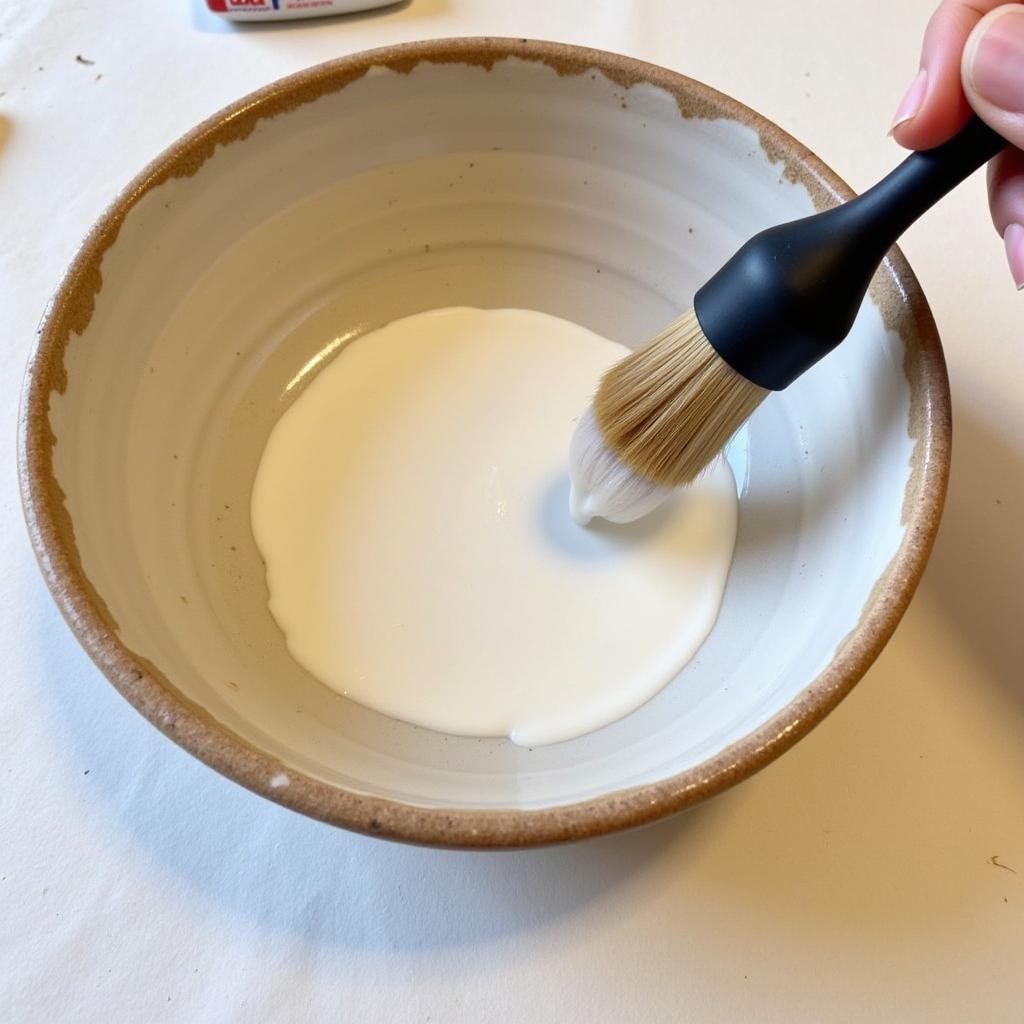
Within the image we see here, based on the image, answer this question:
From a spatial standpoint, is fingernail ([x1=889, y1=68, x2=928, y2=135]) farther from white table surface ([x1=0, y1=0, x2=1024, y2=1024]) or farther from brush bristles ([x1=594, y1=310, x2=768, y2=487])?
white table surface ([x1=0, y1=0, x2=1024, y2=1024])

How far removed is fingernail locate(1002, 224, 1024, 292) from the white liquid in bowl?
0.27 metres

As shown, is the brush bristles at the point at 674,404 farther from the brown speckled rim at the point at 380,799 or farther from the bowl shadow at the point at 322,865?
the bowl shadow at the point at 322,865

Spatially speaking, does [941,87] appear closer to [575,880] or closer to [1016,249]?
[1016,249]

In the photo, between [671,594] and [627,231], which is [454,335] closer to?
[627,231]

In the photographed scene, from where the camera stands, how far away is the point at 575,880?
0.62 metres

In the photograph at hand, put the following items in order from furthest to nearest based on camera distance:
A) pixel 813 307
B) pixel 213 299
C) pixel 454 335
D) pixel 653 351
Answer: pixel 454 335
pixel 213 299
pixel 653 351
pixel 813 307

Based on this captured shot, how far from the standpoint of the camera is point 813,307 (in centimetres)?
57

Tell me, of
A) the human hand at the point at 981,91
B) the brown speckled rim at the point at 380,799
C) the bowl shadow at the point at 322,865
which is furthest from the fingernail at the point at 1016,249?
the bowl shadow at the point at 322,865

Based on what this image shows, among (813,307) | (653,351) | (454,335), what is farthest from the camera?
(454,335)

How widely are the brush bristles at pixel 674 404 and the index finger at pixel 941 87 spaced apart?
19cm

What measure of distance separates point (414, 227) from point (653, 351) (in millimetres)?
338

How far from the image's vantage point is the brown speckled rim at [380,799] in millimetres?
486

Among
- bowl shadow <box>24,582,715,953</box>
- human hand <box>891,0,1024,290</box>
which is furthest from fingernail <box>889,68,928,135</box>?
bowl shadow <box>24,582,715,953</box>

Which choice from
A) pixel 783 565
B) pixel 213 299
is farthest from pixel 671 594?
pixel 213 299
